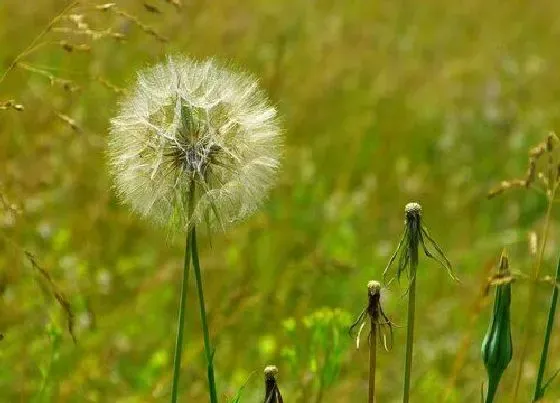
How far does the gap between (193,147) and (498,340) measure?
0.52m

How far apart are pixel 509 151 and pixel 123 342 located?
273cm

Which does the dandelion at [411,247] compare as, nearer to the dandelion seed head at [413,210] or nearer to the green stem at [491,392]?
the dandelion seed head at [413,210]

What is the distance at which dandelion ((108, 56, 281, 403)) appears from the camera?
4.82 feet

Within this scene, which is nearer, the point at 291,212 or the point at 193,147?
the point at 193,147

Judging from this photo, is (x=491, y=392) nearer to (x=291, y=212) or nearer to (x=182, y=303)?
(x=182, y=303)

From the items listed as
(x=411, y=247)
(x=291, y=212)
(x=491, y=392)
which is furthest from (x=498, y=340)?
(x=291, y=212)

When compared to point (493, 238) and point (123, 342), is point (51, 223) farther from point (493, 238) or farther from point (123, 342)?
point (493, 238)

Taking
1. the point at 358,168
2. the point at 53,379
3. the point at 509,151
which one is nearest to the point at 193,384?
the point at 53,379

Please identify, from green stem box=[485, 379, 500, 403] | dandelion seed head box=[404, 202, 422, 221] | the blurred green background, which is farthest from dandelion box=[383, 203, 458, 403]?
the blurred green background

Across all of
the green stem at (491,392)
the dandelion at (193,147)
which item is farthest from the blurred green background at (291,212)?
the green stem at (491,392)

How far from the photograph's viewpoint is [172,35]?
4.03m

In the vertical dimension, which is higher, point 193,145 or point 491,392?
point 193,145

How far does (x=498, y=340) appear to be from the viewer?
1.44 m

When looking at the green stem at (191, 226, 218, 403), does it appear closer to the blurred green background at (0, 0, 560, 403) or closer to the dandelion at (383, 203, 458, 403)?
the blurred green background at (0, 0, 560, 403)
